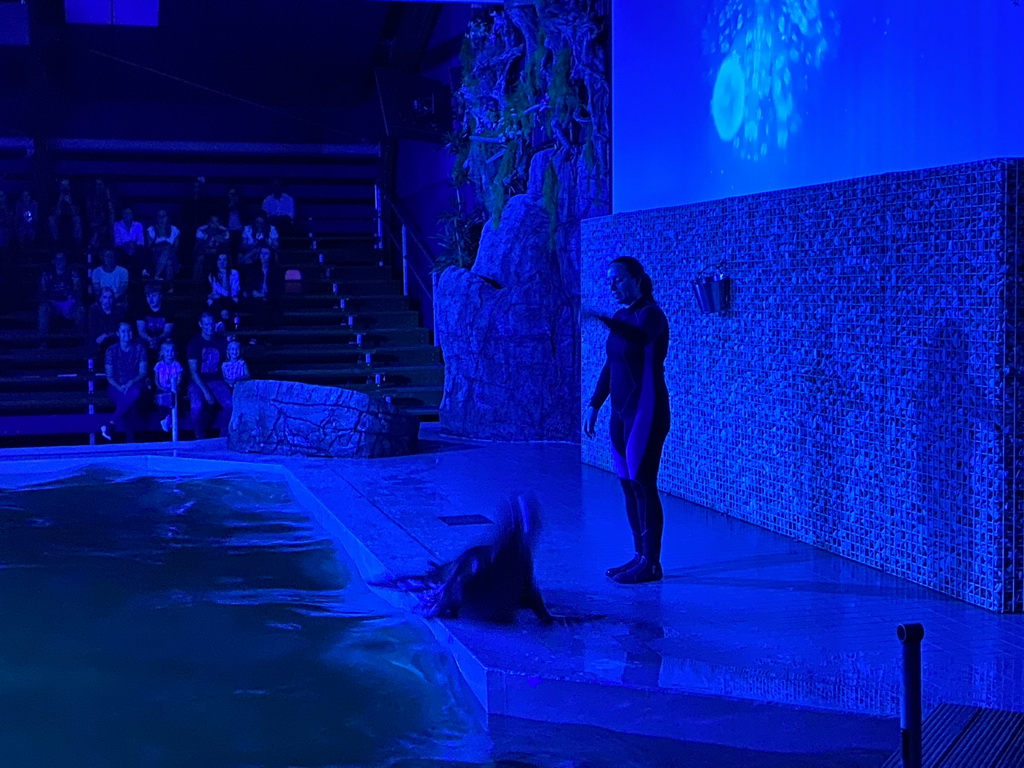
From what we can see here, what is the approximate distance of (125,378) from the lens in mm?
11781

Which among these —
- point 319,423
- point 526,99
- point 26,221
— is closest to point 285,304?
point 26,221

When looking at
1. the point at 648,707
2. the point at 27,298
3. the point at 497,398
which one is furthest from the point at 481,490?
the point at 27,298

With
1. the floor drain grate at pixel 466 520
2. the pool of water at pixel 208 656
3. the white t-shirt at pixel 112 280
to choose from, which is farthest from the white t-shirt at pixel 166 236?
the floor drain grate at pixel 466 520

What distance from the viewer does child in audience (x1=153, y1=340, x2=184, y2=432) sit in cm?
1180

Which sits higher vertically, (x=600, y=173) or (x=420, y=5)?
(x=420, y=5)

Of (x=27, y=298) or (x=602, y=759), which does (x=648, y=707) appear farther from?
(x=27, y=298)

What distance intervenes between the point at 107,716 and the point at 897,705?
2892 mm

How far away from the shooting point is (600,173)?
36.3 ft

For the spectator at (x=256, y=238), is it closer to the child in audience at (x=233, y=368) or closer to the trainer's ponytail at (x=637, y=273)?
the child in audience at (x=233, y=368)

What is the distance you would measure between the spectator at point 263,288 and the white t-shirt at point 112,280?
5.19 feet

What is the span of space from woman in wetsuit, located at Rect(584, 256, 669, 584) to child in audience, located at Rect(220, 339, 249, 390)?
7228 mm

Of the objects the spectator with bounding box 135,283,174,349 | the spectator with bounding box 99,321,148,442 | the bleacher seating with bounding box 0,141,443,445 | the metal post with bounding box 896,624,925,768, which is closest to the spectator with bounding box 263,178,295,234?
the bleacher seating with bounding box 0,141,443,445

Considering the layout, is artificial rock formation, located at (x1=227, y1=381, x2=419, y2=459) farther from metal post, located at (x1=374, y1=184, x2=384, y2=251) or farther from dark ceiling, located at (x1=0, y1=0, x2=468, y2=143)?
→ dark ceiling, located at (x1=0, y1=0, x2=468, y2=143)

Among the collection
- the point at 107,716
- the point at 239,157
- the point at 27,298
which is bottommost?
the point at 107,716
